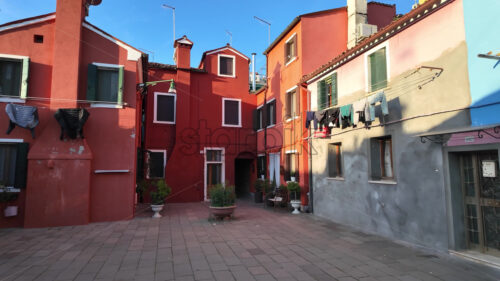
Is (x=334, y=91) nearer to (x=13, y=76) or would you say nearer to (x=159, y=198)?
(x=159, y=198)

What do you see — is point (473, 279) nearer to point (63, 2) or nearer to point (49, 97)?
point (49, 97)

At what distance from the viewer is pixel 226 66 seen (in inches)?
657

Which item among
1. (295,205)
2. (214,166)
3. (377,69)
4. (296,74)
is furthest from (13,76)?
(377,69)

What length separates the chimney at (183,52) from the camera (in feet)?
51.7

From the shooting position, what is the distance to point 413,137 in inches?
264

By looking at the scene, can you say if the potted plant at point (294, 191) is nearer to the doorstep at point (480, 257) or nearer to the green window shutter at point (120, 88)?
the doorstep at point (480, 257)

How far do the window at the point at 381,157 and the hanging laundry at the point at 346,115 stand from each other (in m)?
0.86

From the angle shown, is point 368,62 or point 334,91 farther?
point 334,91

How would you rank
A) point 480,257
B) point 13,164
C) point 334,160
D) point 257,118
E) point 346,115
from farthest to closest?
point 257,118 → point 334,160 → point 13,164 → point 346,115 → point 480,257

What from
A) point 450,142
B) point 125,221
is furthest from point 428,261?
point 125,221

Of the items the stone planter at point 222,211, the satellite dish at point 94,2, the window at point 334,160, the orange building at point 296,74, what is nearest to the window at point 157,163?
the orange building at point 296,74

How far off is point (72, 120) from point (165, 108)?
637 centimetres

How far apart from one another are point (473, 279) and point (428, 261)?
0.92 m

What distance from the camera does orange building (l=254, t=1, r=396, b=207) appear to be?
11.9m
